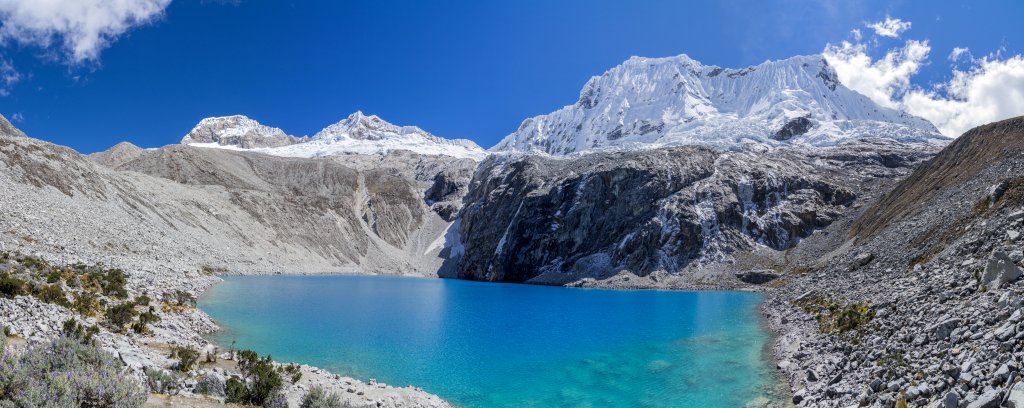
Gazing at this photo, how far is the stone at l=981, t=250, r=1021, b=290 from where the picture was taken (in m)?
18.2

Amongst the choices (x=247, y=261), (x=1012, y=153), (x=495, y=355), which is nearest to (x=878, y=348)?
(x=495, y=355)

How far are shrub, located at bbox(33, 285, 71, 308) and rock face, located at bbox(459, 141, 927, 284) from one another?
315ft

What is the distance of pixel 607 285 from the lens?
105688 millimetres

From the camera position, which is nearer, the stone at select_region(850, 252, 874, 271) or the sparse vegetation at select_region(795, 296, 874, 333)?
the sparse vegetation at select_region(795, 296, 874, 333)

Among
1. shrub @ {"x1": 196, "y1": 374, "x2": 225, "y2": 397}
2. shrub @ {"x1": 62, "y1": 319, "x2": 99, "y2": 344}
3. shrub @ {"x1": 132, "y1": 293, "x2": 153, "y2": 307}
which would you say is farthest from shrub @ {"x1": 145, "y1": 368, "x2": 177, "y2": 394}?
shrub @ {"x1": 132, "y1": 293, "x2": 153, "y2": 307}

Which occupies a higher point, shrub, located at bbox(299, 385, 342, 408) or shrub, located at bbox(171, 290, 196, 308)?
shrub, located at bbox(171, 290, 196, 308)

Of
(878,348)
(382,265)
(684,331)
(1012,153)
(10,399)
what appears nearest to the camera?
(10,399)

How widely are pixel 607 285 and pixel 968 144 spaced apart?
6392cm

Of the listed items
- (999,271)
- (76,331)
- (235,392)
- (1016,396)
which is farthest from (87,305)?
(999,271)

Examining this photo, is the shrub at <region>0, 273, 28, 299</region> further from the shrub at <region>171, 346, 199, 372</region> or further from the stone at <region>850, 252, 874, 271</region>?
the stone at <region>850, 252, 874, 271</region>

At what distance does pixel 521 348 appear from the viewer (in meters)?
33.7

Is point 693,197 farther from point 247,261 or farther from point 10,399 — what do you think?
point 10,399

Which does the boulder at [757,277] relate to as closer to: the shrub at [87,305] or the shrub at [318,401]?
the shrub at [318,401]

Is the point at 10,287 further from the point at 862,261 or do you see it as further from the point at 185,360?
the point at 862,261
